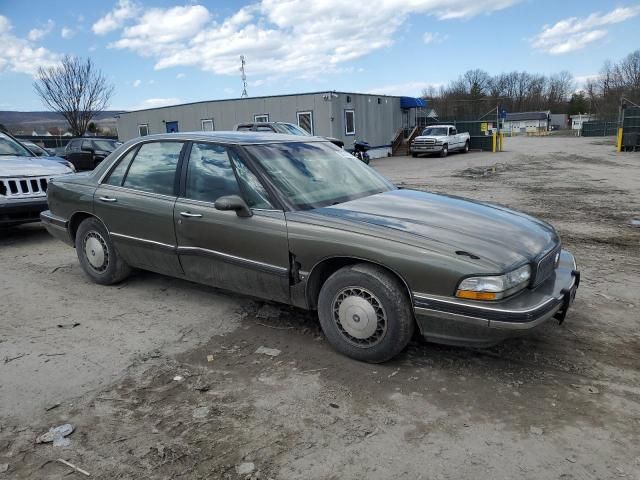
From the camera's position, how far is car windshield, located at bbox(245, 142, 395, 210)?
12.4 ft

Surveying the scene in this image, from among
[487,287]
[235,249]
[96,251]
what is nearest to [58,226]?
[96,251]

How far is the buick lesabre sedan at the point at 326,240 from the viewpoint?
118 inches

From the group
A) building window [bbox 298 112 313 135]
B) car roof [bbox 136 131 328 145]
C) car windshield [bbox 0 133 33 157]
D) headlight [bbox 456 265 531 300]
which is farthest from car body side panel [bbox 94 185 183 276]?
building window [bbox 298 112 313 135]

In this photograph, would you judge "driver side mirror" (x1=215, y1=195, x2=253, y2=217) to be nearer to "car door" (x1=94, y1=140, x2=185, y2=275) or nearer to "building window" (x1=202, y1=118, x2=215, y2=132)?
"car door" (x1=94, y1=140, x2=185, y2=275)

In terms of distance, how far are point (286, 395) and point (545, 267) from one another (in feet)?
6.35

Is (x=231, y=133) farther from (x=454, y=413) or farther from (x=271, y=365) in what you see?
(x=454, y=413)

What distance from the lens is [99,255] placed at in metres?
4.99

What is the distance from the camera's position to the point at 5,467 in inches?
94.5

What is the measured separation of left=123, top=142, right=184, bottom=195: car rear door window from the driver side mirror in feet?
2.71

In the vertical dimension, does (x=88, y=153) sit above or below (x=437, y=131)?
above

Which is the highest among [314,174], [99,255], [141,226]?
[314,174]

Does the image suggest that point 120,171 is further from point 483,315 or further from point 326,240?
point 483,315

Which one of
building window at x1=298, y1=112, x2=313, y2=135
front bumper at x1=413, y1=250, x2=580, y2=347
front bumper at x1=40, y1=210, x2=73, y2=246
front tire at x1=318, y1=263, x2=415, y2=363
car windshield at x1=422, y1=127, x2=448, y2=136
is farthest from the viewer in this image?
car windshield at x1=422, y1=127, x2=448, y2=136

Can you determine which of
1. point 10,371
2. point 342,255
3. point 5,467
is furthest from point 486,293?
point 10,371
